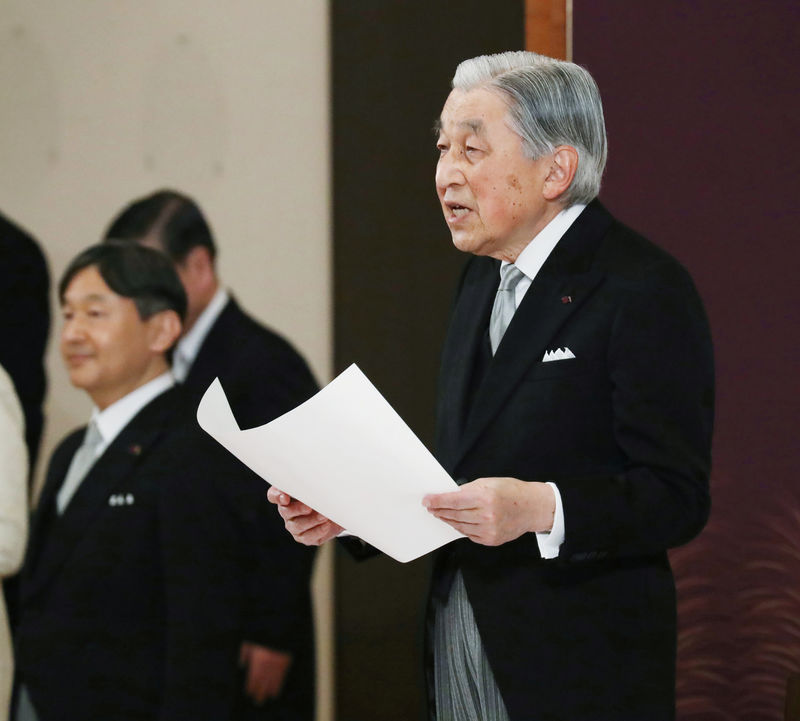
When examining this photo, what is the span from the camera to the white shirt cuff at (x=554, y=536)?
122cm

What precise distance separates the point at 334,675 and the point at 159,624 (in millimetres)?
458

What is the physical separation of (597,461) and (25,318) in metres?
1.61

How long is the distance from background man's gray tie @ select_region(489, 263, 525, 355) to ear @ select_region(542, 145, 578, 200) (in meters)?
0.12

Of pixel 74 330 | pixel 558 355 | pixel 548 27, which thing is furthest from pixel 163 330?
pixel 558 355

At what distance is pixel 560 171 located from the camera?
140 centimetres

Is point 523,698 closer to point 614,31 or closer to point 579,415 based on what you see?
point 579,415

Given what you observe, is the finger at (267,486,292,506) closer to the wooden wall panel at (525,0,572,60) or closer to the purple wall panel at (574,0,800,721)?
the purple wall panel at (574,0,800,721)

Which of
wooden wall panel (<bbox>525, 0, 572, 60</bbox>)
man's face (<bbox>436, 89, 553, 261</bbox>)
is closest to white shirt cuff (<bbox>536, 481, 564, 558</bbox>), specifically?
man's face (<bbox>436, 89, 553, 261</bbox>)

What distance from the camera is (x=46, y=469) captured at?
2438 mm

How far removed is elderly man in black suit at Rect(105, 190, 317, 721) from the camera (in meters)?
2.24

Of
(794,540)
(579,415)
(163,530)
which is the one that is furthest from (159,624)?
(794,540)

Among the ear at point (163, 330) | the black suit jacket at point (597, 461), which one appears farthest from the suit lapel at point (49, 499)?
the black suit jacket at point (597, 461)

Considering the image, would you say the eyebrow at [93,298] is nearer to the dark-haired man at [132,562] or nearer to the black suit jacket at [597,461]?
the dark-haired man at [132,562]

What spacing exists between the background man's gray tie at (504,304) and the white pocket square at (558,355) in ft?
0.41
